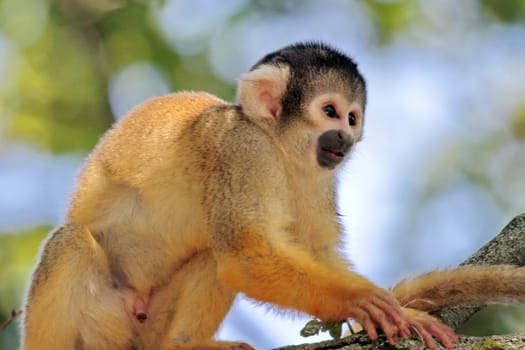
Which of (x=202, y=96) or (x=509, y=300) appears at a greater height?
(x=202, y=96)

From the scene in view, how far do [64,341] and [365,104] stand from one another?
2261mm

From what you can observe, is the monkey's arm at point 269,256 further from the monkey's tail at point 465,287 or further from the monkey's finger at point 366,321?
the monkey's tail at point 465,287

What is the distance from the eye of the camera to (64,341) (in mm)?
4723

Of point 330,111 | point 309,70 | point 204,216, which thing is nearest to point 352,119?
point 330,111

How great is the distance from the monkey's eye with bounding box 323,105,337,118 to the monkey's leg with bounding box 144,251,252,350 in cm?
108

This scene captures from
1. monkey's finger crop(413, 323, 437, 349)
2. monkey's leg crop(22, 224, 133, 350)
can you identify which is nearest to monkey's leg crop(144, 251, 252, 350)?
monkey's leg crop(22, 224, 133, 350)

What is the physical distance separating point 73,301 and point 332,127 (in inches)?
69.7

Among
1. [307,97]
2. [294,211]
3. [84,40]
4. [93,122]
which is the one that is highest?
[84,40]

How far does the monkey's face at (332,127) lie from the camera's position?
497 cm

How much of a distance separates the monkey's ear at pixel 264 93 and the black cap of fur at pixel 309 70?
0.15 feet

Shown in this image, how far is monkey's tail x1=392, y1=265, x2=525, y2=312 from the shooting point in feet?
13.5

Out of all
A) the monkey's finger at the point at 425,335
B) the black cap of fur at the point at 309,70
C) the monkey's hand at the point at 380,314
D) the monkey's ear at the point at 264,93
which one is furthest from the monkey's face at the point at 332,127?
the monkey's finger at the point at 425,335

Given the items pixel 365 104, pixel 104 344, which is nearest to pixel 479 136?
pixel 365 104

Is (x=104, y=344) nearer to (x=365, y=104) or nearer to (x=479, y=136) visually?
(x=365, y=104)
